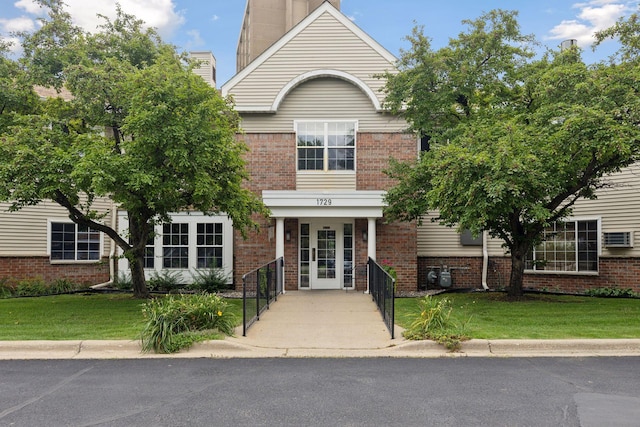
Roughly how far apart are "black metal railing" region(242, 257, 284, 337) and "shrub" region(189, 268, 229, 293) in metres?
3.03

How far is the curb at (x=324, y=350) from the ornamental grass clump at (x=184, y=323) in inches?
6.2

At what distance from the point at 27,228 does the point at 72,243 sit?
156 centimetres

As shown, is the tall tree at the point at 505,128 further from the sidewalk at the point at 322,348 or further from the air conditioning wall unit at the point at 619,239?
the sidewalk at the point at 322,348

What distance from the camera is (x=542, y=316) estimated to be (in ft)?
35.6

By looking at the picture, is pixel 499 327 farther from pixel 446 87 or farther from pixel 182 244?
pixel 182 244

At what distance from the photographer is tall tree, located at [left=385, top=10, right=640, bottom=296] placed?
34.0 feet

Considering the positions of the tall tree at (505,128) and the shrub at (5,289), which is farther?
the shrub at (5,289)

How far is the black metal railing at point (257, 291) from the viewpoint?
9180 millimetres

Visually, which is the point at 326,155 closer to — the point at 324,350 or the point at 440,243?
the point at 440,243

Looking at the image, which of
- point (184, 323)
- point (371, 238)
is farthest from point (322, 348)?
point (371, 238)

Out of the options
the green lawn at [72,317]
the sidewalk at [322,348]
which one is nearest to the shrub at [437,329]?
the sidewalk at [322,348]

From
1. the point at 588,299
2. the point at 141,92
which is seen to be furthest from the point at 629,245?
the point at 141,92

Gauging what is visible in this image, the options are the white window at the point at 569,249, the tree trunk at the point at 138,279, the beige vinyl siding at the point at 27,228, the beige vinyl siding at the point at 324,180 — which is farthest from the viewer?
the beige vinyl siding at the point at 27,228

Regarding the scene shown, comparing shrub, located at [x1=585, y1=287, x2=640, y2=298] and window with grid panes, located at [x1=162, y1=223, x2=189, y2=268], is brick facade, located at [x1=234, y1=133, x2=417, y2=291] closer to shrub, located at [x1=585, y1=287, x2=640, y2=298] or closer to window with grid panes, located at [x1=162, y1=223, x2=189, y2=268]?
window with grid panes, located at [x1=162, y1=223, x2=189, y2=268]
